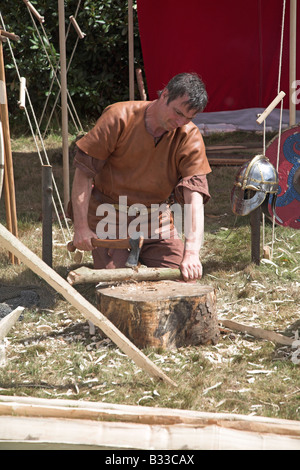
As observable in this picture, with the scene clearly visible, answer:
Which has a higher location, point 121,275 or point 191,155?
point 191,155

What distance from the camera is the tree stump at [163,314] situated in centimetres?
320

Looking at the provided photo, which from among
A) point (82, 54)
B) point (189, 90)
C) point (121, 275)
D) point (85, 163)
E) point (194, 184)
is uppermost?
point (82, 54)

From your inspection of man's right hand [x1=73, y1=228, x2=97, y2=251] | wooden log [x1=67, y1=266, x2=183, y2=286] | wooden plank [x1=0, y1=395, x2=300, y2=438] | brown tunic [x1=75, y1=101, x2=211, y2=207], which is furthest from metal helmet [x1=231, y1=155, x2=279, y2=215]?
wooden plank [x1=0, y1=395, x2=300, y2=438]

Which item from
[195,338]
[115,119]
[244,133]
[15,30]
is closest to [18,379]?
[195,338]

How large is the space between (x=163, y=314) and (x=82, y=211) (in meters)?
0.84

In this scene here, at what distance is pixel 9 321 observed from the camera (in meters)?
3.46

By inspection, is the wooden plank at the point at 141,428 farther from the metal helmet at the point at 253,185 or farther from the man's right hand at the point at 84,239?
the metal helmet at the point at 253,185

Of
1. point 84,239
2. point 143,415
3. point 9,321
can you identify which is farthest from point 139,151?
point 143,415

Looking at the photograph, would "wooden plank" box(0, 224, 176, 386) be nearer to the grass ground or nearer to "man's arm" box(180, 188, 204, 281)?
the grass ground

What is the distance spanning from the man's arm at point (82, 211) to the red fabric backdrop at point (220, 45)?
4392 mm

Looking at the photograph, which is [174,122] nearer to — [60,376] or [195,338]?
[195,338]

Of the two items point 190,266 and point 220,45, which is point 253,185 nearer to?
point 190,266

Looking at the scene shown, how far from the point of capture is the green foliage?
8.48 meters

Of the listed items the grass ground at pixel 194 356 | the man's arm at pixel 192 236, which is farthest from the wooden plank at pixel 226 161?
the man's arm at pixel 192 236
